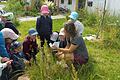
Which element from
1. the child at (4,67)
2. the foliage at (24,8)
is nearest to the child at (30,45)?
the child at (4,67)

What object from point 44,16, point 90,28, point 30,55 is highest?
point 44,16

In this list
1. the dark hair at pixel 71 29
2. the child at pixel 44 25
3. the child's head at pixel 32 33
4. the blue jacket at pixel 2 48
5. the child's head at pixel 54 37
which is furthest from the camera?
the child at pixel 44 25

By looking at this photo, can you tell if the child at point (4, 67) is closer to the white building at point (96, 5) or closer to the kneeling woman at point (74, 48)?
the kneeling woman at point (74, 48)

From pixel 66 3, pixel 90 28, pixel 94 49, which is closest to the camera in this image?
pixel 94 49

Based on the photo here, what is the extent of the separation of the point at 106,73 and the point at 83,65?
3.61 ft

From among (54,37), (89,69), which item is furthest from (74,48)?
(54,37)

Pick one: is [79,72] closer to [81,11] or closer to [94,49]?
[94,49]

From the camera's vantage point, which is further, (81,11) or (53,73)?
(81,11)

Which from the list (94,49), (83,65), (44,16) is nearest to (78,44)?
(83,65)

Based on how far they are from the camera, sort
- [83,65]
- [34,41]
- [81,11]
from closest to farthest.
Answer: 1. [83,65]
2. [34,41]
3. [81,11]

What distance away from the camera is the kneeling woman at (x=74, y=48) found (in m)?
6.67

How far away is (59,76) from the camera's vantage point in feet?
20.7

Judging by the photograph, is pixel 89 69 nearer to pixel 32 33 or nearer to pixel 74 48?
pixel 74 48

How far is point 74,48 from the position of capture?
22.1 ft
